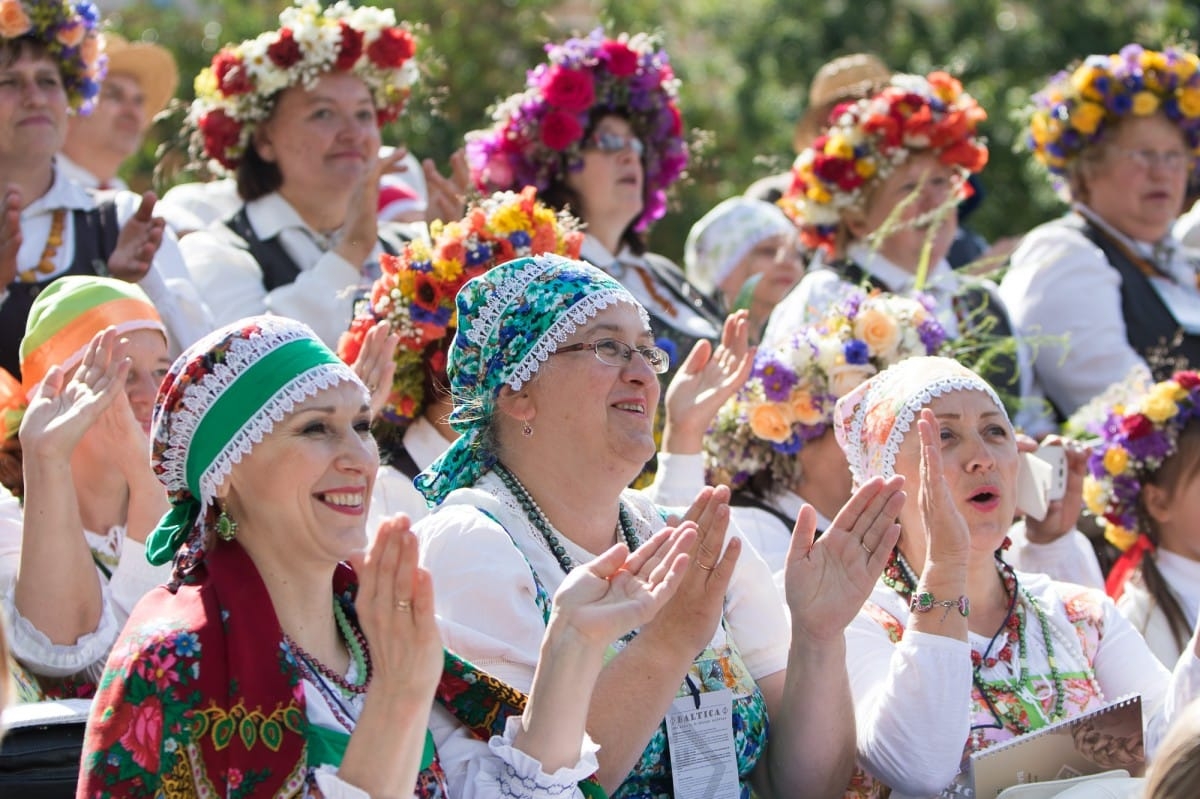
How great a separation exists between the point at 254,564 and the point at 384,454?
190 centimetres

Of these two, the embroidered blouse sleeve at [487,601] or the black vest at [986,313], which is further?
the black vest at [986,313]

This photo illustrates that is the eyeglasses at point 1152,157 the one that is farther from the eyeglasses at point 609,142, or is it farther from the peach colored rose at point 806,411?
the peach colored rose at point 806,411

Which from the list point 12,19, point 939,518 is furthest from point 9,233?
point 939,518

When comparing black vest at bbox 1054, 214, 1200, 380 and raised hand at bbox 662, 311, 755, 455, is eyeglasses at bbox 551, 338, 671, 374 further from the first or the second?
black vest at bbox 1054, 214, 1200, 380

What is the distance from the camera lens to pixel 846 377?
17.2 ft

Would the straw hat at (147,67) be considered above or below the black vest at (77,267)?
above

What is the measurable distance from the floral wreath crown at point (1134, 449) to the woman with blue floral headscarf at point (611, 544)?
6.20 feet

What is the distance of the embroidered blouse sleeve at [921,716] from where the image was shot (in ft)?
12.3

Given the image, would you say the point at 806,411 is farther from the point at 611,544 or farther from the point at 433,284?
the point at 611,544

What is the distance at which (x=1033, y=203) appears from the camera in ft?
41.0

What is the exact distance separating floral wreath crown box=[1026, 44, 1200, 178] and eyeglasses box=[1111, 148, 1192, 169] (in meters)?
0.12

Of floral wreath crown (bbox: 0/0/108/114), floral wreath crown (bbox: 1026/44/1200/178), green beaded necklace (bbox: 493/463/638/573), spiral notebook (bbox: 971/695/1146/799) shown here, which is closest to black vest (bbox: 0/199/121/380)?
floral wreath crown (bbox: 0/0/108/114)

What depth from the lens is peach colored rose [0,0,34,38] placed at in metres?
5.67

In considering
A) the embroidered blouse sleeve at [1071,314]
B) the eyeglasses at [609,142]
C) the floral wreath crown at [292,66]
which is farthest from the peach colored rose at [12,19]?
the embroidered blouse sleeve at [1071,314]
